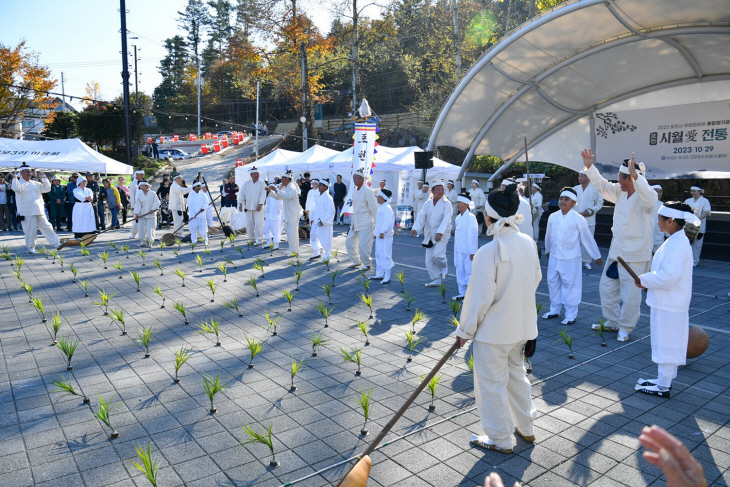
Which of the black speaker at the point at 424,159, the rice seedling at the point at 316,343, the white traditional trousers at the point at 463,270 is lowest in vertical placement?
the rice seedling at the point at 316,343

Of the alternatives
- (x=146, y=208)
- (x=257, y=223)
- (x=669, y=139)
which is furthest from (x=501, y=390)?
(x=669, y=139)

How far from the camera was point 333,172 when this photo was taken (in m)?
20.8

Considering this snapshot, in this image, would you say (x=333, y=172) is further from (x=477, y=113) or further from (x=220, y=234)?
(x=477, y=113)

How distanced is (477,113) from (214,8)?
5308cm

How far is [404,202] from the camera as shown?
64.5 feet

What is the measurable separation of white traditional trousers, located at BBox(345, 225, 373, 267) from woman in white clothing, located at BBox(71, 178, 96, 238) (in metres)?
8.50

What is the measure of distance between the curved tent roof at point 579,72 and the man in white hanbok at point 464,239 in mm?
5762

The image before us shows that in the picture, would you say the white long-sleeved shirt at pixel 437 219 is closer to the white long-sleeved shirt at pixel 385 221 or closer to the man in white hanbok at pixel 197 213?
the white long-sleeved shirt at pixel 385 221

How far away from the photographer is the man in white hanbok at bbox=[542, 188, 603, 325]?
23.6 ft

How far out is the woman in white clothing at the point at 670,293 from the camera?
15.0 ft

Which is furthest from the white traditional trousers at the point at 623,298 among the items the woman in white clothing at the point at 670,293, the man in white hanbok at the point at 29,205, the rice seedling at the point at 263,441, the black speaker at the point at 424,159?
the man in white hanbok at the point at 29,205

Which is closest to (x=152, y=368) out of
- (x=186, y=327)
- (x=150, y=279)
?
(x=186, y=327)

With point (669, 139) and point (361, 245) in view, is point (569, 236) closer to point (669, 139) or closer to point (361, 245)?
point (361, 245)

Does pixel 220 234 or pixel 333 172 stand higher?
pixel 333 172
